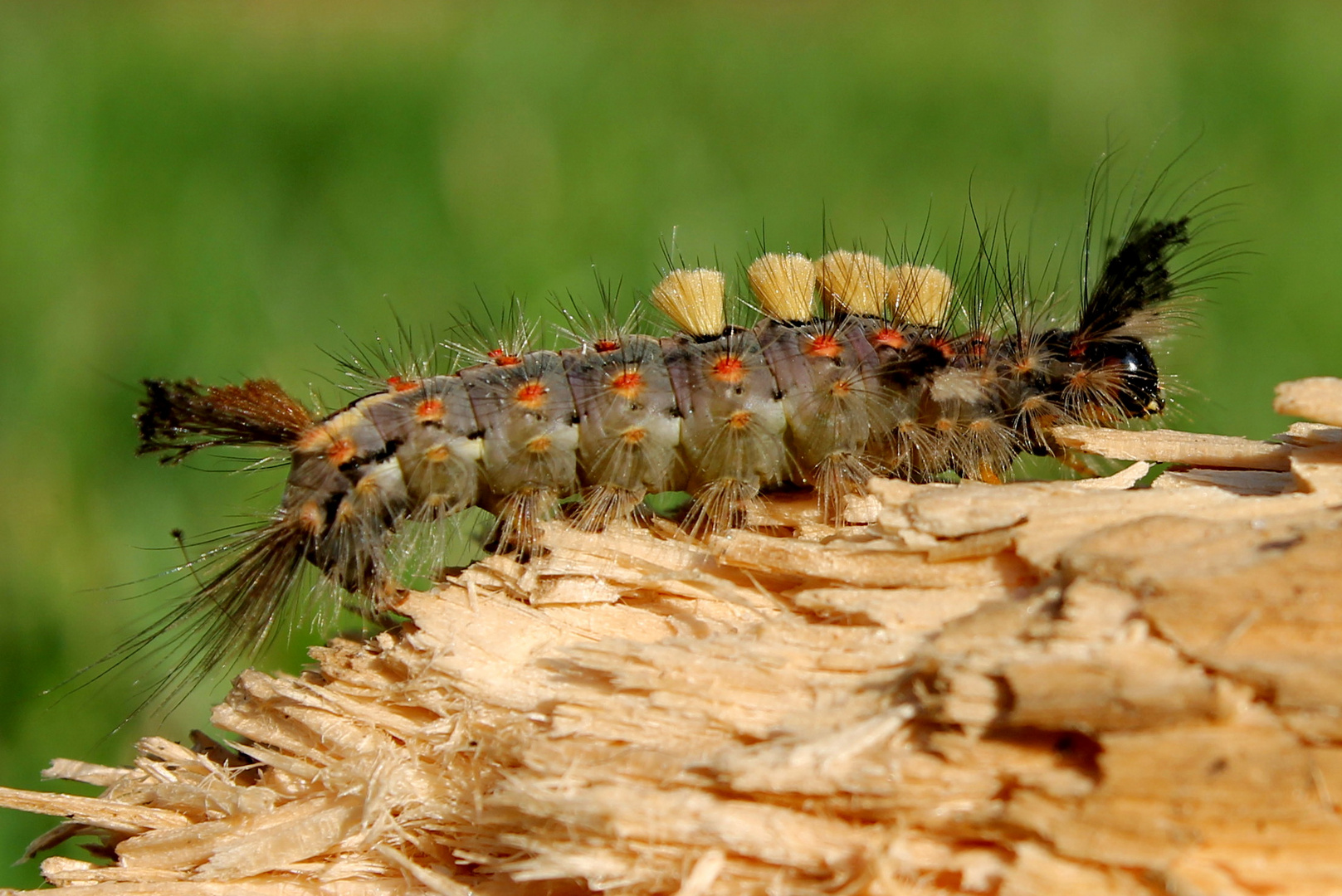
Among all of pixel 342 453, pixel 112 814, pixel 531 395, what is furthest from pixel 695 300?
pixel 112 814

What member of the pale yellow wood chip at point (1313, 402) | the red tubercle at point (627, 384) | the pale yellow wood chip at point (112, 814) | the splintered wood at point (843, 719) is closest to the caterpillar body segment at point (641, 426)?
the red tubercle at point (627, 384)

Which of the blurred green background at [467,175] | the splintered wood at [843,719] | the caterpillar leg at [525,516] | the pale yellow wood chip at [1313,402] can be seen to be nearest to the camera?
the splintered wood at [843,719]

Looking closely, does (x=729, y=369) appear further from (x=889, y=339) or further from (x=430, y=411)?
(x=430, y=411)

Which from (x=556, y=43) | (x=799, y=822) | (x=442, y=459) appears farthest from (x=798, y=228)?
(x=799, y=822)

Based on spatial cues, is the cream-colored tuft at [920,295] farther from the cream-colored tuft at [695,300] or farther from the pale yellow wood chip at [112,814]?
the pale yellow wood chip at [112,814]

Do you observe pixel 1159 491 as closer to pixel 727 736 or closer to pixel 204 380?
pixel 727 736

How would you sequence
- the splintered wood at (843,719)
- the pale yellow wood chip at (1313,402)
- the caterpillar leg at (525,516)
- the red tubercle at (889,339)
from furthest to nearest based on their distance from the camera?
the red tubercle at (889,339) < the caterpillar leg at (525,516) < the pale yellow wood chip at (1313,402) < the splintered wood at (843,719)
